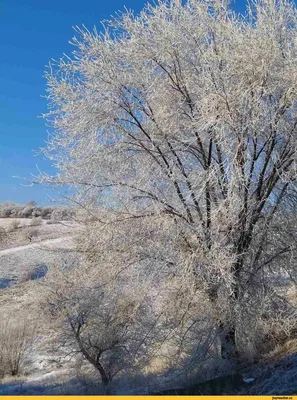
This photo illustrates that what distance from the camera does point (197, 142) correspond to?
11.0 meters

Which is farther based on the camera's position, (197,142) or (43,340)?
(43,340)

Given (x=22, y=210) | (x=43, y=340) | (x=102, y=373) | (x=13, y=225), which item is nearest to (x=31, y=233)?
(x=13, y=225)

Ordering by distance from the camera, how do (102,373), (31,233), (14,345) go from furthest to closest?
(31,233) < (14,345) < (102,373)

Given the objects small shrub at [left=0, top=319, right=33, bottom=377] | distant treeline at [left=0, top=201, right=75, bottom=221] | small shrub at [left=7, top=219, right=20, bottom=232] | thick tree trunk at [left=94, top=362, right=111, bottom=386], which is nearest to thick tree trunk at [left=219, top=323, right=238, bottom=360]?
thick tree trunk at [left=94, top=362, right=111, bottom=386]

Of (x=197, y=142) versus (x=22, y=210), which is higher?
(x=22, y=210)

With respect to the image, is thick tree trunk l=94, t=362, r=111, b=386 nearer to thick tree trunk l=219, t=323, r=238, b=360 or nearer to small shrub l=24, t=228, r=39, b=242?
thick tree trunk l=219, t=323, r=238, b=360

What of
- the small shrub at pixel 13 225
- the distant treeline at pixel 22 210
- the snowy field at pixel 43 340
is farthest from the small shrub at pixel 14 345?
the distant treeline at pixel 22 210

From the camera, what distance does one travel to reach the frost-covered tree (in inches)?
383

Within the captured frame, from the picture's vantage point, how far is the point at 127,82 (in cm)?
1073

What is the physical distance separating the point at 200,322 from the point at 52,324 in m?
4.38

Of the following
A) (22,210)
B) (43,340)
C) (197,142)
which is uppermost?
(22,210)

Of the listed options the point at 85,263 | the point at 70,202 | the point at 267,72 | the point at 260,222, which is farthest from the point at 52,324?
the point at 267,72

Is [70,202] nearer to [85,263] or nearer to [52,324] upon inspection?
[85,263]

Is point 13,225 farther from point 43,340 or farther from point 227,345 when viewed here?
point 227,345
